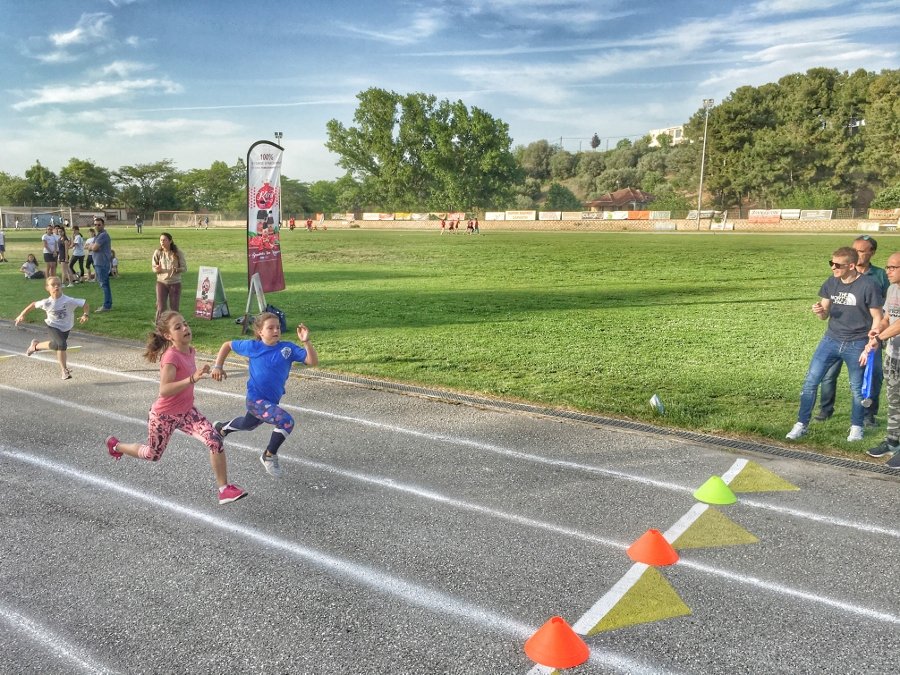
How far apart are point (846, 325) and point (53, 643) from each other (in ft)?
24.7

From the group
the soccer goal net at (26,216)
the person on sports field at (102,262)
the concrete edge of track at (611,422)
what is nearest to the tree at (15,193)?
the soccer goal net at (26,216)

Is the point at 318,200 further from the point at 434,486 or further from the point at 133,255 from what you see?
the point at 434,486

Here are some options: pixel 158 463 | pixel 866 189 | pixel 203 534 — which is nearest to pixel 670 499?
pixel 203 534

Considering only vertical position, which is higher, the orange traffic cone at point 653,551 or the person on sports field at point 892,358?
the person on sports field at point 892,358

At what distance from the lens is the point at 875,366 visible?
7461 millimetres

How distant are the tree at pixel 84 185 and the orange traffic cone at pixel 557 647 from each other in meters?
137

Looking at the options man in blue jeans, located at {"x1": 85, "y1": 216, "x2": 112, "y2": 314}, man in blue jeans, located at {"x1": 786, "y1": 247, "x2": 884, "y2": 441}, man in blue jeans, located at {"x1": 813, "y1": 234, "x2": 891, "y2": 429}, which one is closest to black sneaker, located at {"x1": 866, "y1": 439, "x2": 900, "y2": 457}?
man in blue jeans, located at {"x1": 786, "y1": 247, "x2": 884, "y2": 441}

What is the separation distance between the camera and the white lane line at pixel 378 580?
4025mm

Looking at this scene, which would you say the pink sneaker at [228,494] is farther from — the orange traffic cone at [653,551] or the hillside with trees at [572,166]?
the hillside with trees at [572,166]

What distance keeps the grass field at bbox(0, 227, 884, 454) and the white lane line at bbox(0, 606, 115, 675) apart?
614 centimetres

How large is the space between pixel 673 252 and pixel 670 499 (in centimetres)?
3040

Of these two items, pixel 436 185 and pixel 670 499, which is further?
pixel 436 185

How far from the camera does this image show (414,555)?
16.2 feet

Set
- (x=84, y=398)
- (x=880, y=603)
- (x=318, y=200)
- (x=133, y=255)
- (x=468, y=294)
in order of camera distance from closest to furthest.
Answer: (x=880, y=603), (x=84, y=398), (x=468, y=294), (x=133, y=255), (x=318, y=200)
